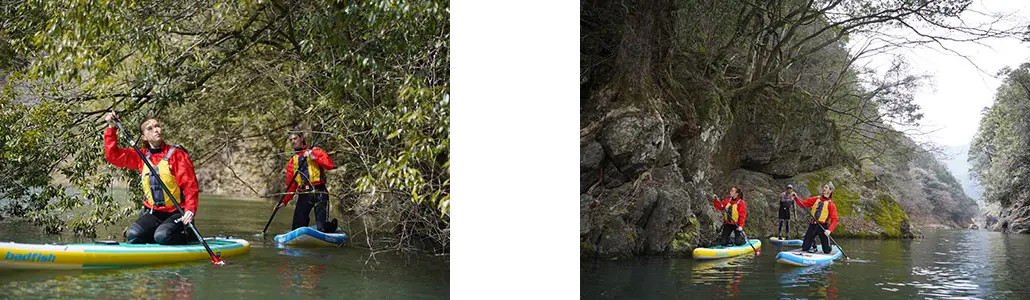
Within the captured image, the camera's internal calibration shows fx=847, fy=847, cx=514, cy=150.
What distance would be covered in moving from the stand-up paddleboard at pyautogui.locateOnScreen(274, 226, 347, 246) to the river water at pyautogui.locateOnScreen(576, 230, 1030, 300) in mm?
1579

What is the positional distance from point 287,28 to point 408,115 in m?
2.76

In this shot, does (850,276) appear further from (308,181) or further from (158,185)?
(158,185)

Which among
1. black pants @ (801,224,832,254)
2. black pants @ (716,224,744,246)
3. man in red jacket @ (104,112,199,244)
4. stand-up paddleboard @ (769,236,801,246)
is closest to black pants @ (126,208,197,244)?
man in red jacket @ (104,112,199,244)

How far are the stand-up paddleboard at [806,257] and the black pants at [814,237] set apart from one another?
4 centimetres

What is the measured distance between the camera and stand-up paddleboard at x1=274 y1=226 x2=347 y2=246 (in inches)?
212

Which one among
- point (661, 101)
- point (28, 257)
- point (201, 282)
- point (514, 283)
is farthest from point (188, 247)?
point (661, 101)

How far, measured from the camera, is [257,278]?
159 inches

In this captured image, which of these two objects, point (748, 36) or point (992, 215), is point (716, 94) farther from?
point (992, 215)

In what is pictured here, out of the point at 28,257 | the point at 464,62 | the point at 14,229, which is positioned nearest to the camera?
the point at 464,62

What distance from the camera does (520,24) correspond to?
131 centimetres

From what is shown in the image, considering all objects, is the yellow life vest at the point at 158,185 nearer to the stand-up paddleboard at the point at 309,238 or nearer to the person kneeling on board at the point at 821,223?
the stand-up paddleboard at the point at 309,238

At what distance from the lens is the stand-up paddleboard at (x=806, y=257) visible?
592 cm

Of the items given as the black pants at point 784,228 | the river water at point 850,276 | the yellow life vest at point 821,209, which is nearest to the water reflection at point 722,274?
the river water at point 850,276

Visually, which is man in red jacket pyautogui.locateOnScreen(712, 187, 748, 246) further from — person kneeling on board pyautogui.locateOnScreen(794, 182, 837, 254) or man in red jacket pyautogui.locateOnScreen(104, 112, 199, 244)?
man in red jacket pyautogui.locateOnScreen(104, 112, 199, 244)
